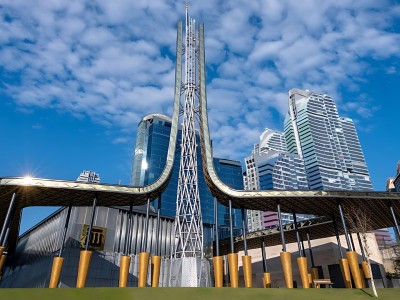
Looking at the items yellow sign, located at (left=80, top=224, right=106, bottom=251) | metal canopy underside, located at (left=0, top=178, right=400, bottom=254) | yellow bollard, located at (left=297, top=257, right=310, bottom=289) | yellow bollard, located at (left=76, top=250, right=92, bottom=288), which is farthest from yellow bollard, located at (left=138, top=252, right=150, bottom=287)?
yellow sign, located at (left=80, top=224, right=106, bottom=251)

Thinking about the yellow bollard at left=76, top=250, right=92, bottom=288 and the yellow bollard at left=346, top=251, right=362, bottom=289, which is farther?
the yellow bollard at left=346, top=251, right=362, bottom=289

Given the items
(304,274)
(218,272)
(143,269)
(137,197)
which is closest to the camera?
(304,274)

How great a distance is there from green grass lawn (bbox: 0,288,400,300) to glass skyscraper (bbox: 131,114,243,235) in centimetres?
10497

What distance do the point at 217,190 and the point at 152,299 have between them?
15.8 metres

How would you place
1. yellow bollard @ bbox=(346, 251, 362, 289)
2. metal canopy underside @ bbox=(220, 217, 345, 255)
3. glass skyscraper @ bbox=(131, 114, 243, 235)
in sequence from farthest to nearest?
1. glass skyscraper @ bbox=(131, 114, 243, 235)
2. metal canopy underside @ bbox=(220, 217, 345, 255)
3. yellow bollard @ bbox=(346, 251, 362, 289)

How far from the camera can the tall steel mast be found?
42681mm

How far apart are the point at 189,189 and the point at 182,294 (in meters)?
32.6

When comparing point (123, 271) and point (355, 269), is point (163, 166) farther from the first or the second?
point (355, 269)

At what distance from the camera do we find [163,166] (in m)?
Result: 147

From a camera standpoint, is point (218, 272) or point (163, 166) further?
point (163, 166)

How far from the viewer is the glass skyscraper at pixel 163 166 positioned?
135625 millimetres

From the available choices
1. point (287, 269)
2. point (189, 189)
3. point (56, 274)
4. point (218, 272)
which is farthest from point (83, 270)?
point (189, 189)

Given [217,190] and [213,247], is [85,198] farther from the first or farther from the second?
[213,247]

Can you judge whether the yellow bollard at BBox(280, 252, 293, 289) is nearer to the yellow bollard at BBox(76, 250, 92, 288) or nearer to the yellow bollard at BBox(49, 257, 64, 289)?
the yellow bollard at BBox(76, 250, 92, 288)
